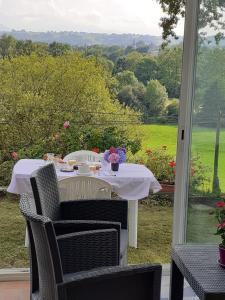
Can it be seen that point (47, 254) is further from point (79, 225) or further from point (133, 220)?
point (133, 220)

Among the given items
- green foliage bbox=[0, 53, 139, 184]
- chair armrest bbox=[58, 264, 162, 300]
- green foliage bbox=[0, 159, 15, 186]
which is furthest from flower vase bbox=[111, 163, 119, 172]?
chair armrest bbox=[58, 264, 162, 300]

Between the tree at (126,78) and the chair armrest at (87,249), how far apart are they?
262cm

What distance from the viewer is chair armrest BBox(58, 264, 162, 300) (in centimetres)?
195

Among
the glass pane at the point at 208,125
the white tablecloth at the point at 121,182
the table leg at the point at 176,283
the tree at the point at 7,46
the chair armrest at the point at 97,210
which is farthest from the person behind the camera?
the tree at the point at 7,46

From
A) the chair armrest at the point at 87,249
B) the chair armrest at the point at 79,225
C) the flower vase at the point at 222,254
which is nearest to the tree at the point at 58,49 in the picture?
the chair armrest at the point at 79,225

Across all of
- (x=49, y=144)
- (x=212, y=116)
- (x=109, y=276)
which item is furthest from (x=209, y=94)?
(x=49, y=144)

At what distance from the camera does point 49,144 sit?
5.03 meters

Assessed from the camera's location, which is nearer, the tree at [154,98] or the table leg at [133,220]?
the table leg at [133,220]

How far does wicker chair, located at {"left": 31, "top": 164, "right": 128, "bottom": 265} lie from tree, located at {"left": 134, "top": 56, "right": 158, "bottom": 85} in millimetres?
2106

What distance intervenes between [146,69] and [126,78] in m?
0.21

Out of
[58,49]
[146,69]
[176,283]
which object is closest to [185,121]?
[176,283]

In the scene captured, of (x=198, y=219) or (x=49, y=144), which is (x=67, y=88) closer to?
(x=49, y=144)

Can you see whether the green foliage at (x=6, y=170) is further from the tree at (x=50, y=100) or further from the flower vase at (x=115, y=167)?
the flower vase at (x=115, y=167)

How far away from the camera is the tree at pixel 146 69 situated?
15.9 feet
